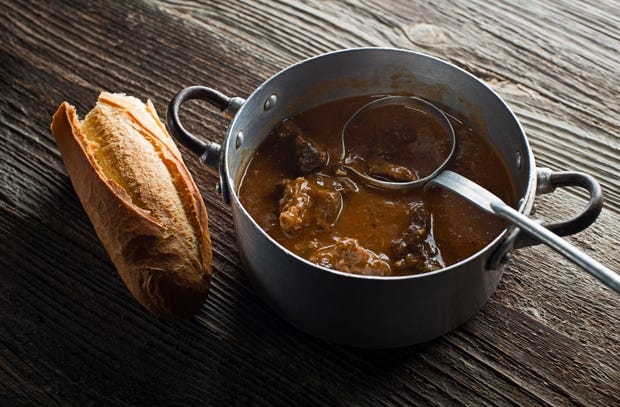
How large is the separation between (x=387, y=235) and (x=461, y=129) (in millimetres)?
377

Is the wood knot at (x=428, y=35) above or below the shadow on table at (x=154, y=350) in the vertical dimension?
above

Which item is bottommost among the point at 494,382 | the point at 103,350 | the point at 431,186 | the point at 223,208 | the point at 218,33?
the point at 103,350

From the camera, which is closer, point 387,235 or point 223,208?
point 387,235

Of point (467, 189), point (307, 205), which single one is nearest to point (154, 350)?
point (307, 205)

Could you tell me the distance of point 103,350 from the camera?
1.55 m

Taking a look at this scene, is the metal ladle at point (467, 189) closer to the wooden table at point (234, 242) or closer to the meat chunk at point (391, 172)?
the meat chunk at point (391, 172)

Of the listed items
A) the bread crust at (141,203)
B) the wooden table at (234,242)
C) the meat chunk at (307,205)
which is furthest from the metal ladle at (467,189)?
the bread crust at (141,203)

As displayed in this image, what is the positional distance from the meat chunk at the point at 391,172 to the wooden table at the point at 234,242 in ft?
1.10

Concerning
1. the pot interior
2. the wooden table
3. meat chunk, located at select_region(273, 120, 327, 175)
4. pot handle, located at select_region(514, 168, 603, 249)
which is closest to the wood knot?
the wooden table

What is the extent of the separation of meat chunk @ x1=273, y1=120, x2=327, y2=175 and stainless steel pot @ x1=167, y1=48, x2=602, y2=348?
72 mm

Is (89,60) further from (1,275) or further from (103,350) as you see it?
(103,350)

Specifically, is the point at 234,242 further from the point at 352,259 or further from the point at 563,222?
the point at 563,222

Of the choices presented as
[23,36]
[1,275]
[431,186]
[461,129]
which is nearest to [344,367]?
[431,186]

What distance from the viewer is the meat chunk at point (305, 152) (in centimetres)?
163
